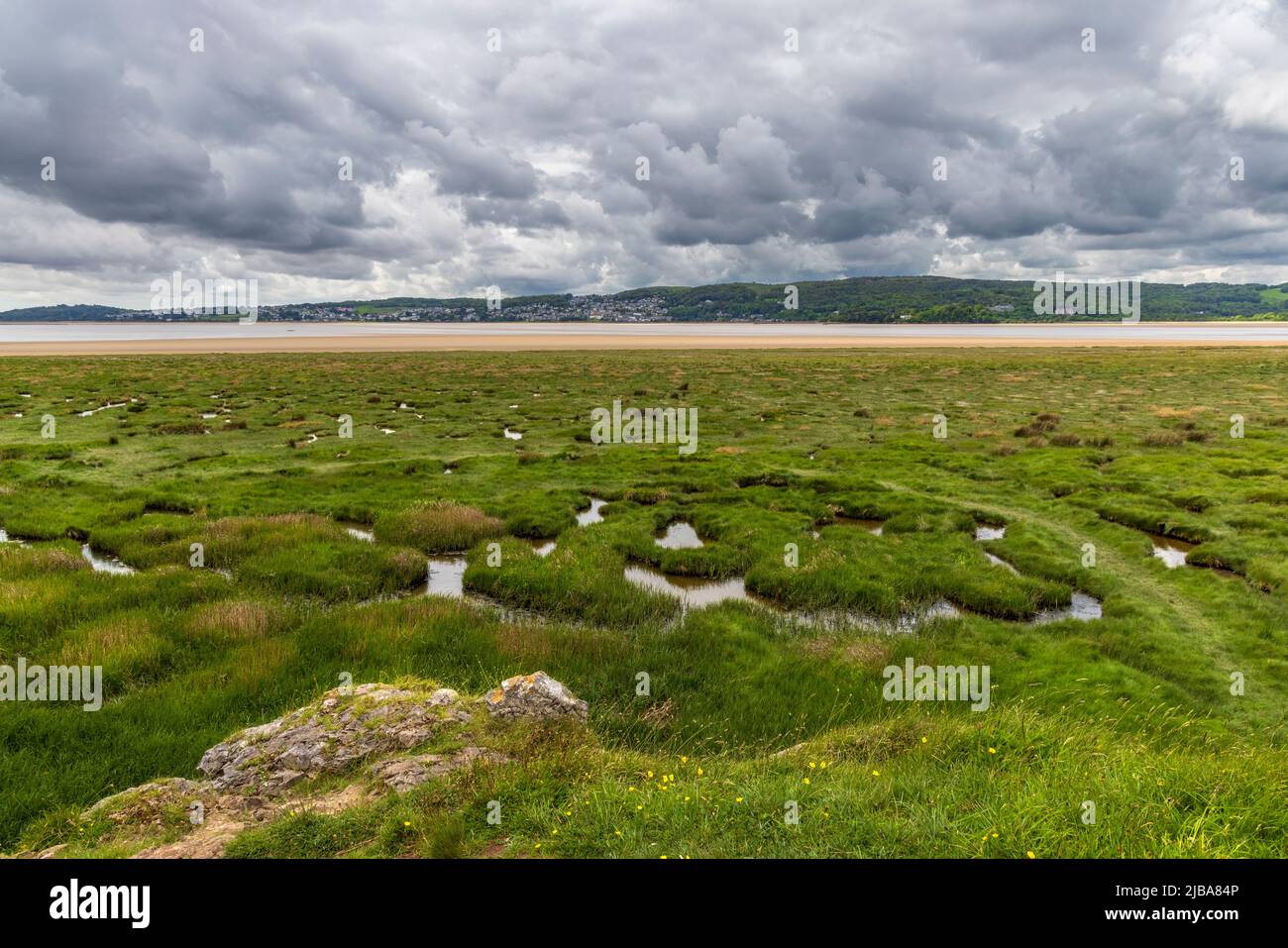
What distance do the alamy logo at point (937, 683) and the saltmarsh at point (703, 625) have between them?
0.33 meters

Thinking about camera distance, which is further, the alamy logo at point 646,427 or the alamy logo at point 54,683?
the alamy logo at point 646,427

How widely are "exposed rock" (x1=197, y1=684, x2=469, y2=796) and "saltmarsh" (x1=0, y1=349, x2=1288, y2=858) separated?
4.38ft

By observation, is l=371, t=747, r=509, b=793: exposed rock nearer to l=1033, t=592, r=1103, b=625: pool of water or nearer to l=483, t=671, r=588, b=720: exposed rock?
l=483, t=671, r=588, b=720: exposed rock

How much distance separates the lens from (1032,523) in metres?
22.2

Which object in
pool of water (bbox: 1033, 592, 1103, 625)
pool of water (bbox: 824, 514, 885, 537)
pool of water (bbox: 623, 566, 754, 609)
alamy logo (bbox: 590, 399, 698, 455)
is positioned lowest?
pool of water (bbox: 1033, 592, 1103, 625)

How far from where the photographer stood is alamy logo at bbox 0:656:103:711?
10336 mm

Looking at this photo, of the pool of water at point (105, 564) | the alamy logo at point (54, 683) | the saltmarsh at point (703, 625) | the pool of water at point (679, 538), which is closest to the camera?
the saltmarsh at point (703, 625)

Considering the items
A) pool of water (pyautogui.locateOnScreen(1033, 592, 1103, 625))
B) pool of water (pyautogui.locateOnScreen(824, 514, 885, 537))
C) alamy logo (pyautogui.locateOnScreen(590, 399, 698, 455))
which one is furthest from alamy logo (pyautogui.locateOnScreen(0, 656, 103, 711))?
alamy logo (pyautogui.locateOnScreen(590, 399, 698, 455))

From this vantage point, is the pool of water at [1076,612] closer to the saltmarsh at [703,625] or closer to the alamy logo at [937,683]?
the saltmarsh at [703,625]

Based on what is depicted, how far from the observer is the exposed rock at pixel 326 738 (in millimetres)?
8211

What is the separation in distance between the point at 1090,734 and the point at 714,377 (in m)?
70.5

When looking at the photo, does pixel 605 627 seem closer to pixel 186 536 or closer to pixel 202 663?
pixel 202 663
